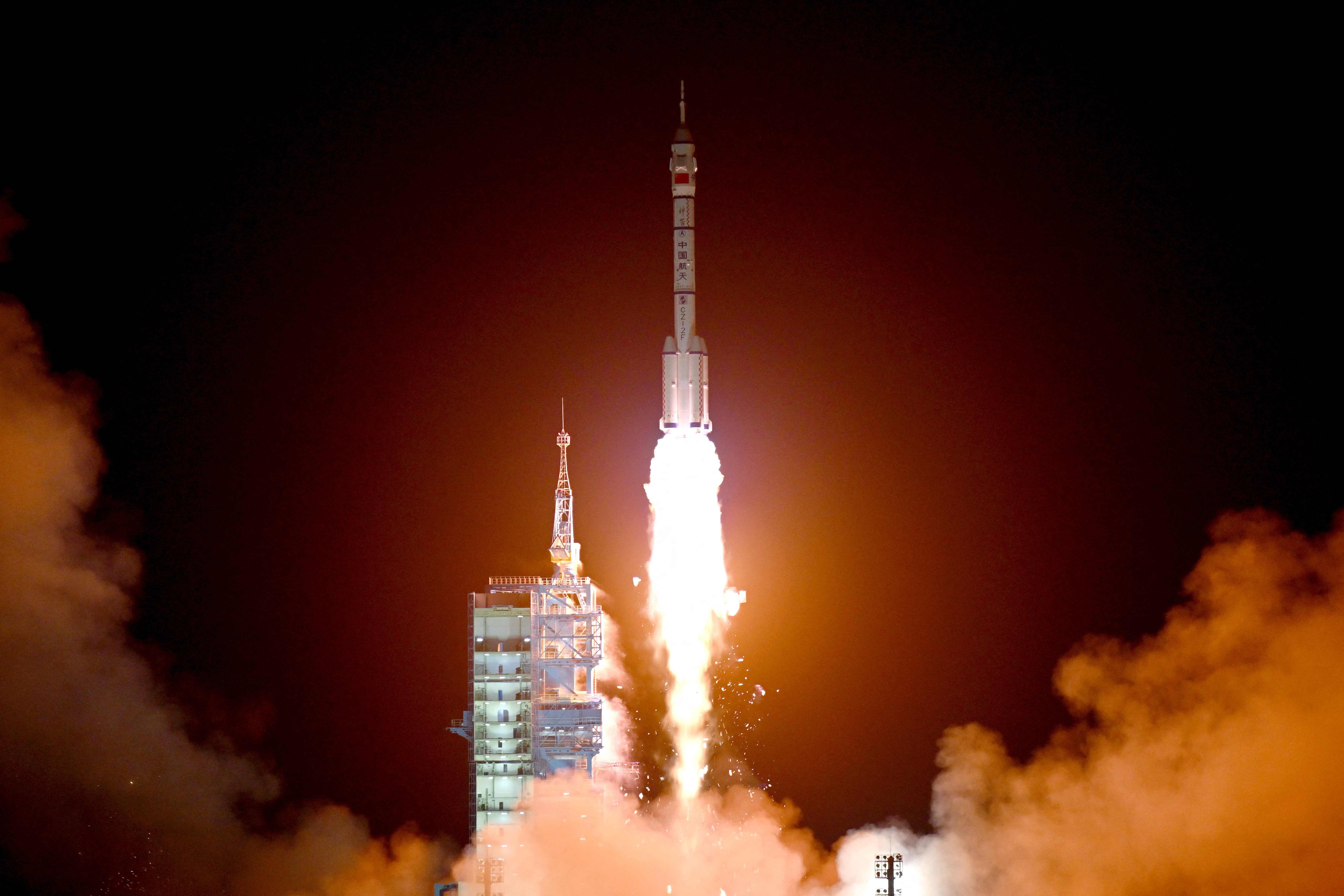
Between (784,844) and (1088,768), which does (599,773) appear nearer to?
(784,844)

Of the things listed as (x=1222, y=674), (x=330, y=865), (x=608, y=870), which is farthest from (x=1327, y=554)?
(x=330, y=865)

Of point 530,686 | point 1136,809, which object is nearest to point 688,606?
point 530,686

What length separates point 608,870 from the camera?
170ft

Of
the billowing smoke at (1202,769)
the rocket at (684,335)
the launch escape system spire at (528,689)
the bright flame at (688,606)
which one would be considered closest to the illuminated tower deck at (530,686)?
the launch escape system spire at (528,689)

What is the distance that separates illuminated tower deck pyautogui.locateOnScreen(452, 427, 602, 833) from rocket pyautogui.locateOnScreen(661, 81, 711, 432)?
3908mm

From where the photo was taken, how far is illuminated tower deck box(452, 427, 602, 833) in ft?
171

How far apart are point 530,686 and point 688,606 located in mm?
3492

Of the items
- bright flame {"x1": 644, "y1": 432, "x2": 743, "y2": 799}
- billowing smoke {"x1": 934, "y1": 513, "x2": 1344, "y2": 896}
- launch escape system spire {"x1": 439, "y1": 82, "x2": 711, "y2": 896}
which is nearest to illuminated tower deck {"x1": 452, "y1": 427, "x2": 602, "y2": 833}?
launch escape system spire {"x1": 439, "y1": 82, "x2": 711, "y2": 896}

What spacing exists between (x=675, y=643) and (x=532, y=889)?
18.1 feet

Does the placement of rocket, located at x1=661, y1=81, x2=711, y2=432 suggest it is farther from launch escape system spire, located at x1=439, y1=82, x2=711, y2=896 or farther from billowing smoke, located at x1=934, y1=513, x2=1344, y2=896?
billowing smoke, located at x1=934, y1=513, x2=1344, y2=896

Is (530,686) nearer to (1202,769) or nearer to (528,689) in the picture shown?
(528,689)

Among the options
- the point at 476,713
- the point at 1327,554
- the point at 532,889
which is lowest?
the point at 532,889

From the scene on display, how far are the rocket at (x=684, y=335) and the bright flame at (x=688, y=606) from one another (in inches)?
81.3

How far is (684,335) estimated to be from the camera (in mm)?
50562
